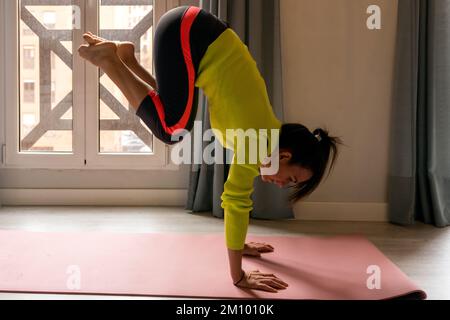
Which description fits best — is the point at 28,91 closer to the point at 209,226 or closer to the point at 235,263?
the point at 209,226

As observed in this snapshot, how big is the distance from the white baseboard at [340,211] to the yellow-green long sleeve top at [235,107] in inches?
53.5

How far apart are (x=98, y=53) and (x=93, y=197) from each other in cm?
165

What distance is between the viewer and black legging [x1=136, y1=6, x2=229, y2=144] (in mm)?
1986

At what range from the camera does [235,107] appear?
6.27ft

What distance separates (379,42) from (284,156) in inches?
65.6

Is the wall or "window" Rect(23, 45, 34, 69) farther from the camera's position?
"window" Rect(23, 45, 34, 69)

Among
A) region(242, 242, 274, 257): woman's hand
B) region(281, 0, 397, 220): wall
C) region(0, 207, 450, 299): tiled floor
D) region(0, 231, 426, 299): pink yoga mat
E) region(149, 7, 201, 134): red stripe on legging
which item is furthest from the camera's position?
region(281, 0, 397, 220): wall

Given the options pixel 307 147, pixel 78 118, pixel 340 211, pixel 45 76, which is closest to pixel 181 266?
pixel 307 147

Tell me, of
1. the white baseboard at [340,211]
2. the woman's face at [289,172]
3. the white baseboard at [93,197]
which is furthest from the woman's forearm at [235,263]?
the white baseboard at [93,197]

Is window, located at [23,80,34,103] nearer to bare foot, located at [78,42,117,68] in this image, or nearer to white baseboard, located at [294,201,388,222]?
bare foot, located at [78,42,117,68]

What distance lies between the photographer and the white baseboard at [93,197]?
11.3 feet

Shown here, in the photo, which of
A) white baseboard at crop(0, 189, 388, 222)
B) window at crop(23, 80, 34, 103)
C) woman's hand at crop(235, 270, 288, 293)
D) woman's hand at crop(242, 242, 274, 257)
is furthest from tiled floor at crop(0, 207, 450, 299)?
window at crop(23, 80, 34, 103)

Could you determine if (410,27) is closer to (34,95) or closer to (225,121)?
(225,121)

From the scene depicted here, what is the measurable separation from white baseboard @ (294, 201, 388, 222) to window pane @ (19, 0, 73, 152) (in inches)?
62.4
